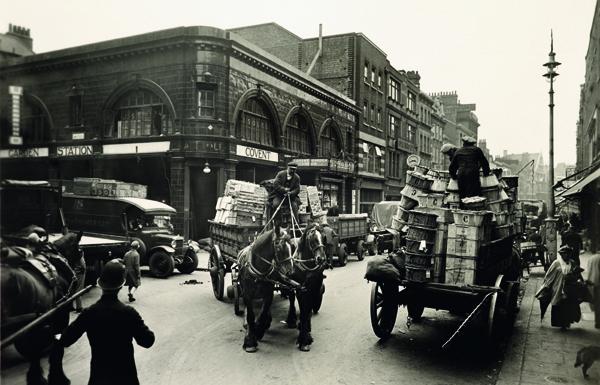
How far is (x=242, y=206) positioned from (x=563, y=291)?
24.5 ft

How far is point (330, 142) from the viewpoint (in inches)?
1278

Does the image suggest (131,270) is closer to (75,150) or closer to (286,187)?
(75,150)

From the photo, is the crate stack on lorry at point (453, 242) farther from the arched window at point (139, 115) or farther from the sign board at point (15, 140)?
the arched window at point (139, 115)

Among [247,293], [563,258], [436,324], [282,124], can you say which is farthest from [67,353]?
[282,124]

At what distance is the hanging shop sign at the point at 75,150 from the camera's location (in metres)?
10.1

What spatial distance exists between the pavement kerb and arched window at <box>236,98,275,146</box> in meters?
16.0


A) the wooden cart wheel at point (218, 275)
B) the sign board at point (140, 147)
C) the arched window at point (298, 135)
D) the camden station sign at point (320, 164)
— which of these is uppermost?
the arched window at point (298, 135)

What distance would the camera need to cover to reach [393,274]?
6.62 meters

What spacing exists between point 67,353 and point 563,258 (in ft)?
31.8

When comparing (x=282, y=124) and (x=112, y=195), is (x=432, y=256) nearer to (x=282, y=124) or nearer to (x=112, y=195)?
(x=112, y=195)

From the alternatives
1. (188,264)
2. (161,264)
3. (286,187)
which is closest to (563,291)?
(286,187)

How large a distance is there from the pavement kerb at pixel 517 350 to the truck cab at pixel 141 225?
10.1 metres

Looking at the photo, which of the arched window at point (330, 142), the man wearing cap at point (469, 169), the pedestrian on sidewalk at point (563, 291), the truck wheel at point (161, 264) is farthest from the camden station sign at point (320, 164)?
the man wearing cap at point (469, 169)

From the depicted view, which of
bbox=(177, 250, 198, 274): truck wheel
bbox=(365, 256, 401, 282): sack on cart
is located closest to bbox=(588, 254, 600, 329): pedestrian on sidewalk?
bbox=(365, 256, 401, 282): sack on cart
